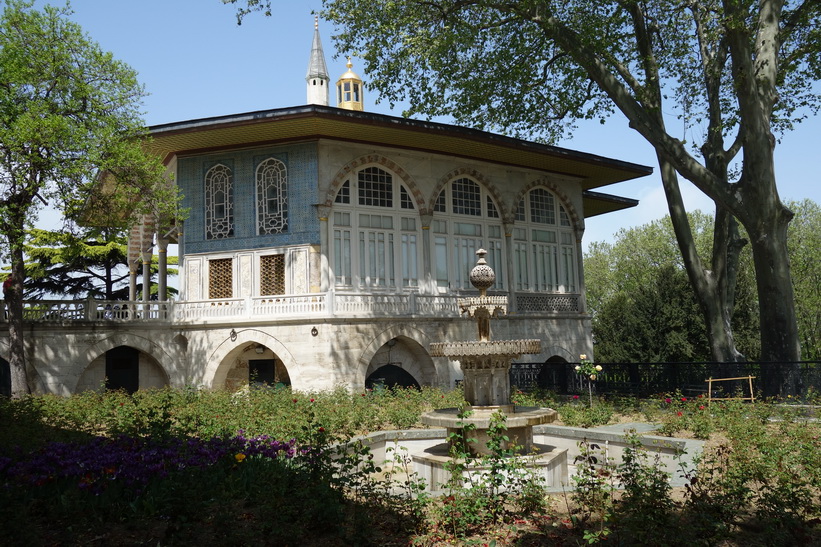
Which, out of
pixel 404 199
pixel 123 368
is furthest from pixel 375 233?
pixel 123 368

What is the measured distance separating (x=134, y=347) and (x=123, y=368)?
2.61 ft

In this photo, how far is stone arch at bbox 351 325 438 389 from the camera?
677 inches

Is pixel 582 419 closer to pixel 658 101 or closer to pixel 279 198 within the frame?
pixel 658 101

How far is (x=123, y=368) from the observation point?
59.5ft

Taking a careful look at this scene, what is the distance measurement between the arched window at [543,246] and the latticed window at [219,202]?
27.9 feet

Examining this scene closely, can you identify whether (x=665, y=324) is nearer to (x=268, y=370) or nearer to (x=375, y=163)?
(x=375, y=163)

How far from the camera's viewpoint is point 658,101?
15992 millimetres

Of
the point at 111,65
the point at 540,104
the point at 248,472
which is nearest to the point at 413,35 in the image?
the point at 540,104

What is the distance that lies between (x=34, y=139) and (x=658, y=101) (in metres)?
13.6

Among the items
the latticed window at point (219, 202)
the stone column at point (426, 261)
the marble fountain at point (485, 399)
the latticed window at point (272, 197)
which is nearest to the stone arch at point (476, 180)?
the stone column at point (426, 261)

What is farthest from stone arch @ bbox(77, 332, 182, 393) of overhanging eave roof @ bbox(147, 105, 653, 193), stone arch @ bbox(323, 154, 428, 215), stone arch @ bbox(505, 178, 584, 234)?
stone arch @ bbox(505, 178, 584, 234)

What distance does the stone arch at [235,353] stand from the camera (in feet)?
55.8

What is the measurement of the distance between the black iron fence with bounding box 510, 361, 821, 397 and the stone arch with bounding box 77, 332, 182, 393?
8717 millimetres

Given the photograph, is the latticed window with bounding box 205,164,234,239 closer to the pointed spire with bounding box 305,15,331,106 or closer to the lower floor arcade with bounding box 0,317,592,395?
the lower floor arcade with bounding box 0,317,592,395
